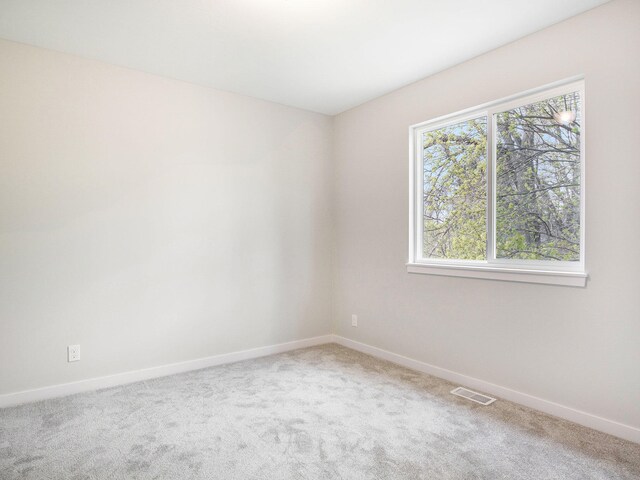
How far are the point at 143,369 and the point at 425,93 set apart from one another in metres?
3.25

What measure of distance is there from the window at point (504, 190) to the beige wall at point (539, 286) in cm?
11

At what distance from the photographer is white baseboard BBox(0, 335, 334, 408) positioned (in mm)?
2652

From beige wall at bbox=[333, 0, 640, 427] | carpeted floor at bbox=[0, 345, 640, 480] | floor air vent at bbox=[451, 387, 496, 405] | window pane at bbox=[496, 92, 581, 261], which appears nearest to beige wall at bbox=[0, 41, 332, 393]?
carpeted floor at bbox=[0, 345, 640, 480]

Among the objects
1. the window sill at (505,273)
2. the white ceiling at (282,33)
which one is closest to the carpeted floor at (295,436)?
the window sill at (505,273)

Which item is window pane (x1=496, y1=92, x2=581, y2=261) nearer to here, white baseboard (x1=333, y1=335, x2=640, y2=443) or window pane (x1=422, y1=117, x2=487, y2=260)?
window pane (x1=422, y1=117, x2=487, y2=260)

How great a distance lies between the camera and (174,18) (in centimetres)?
236

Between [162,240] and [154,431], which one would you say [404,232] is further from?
[154,431]

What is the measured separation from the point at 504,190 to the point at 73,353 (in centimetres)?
337

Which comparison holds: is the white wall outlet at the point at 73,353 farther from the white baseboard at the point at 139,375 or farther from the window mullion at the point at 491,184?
the window mullion at the point at 491,184

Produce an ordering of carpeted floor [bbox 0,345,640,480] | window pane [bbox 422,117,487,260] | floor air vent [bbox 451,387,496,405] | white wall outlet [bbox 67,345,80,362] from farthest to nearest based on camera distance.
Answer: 1. window pane [bbox 422,117,487,260]
2. white wall outlet [bbox 67,345,80,362]
3. floor air vent [bbox 451,387,496,405]
4. carpeted floor [bbox 0,345,640,480]

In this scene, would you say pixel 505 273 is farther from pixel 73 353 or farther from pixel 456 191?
pixel 73 353

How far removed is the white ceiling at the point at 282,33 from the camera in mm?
2246

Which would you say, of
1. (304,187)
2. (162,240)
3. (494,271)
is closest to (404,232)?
(494,271)

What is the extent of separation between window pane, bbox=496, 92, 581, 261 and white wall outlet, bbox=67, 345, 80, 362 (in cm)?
318
